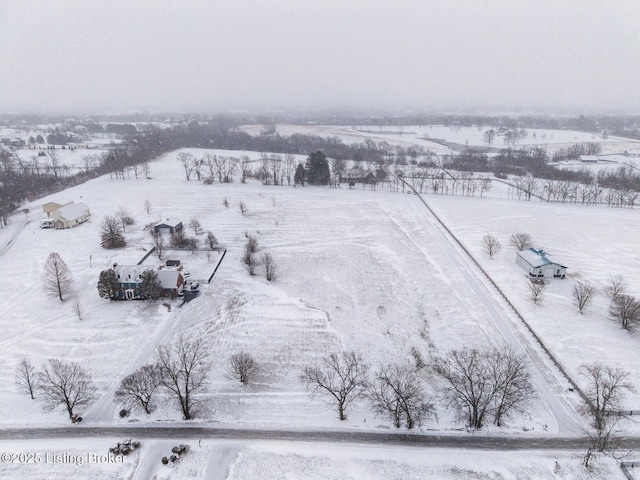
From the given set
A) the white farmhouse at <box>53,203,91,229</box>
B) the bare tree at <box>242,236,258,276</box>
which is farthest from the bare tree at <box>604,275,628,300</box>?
the white farmhouse at <box>53,203,91,229</box>

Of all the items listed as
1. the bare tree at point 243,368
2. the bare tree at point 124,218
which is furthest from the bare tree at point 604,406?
the bare tree at point 124,218

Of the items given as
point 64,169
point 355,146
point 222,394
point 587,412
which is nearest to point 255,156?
point 355,146

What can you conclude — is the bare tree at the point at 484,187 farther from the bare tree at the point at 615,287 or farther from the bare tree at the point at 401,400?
the bare tree at the point at 401,400

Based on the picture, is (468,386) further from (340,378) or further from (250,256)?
(250,256)

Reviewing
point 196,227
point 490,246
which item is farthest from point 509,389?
point 196,227

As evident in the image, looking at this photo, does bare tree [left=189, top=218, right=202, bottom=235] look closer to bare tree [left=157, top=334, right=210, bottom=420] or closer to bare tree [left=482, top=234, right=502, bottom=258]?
bare tree [left=157, top=334, right=210, bottom=420]

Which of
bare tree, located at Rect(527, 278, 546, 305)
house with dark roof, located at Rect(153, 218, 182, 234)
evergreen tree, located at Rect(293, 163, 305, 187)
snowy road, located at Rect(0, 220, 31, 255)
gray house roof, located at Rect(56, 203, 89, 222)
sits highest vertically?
evergreen tree, located at Rect(293, 163, 305, 187)
